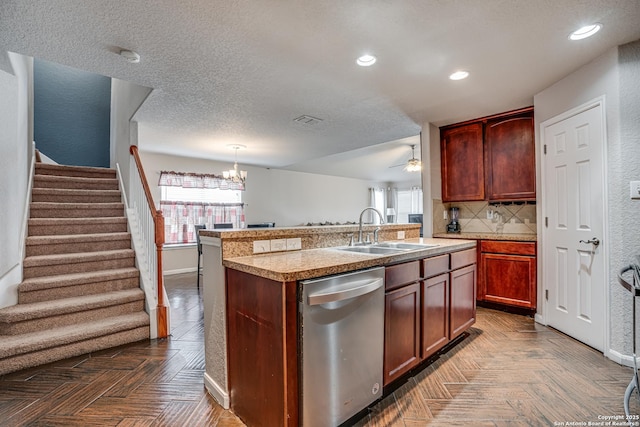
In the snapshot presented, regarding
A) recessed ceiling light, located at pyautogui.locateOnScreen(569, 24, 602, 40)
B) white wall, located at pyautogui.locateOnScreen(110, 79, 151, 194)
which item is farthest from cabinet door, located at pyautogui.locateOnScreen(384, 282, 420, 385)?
white wall, located at pyautogui.locateOnScreen(110, 79, 151, 194)

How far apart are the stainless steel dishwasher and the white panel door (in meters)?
2.06

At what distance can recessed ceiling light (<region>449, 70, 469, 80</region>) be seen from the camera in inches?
104

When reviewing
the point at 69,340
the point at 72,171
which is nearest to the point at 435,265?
the point at 69,340

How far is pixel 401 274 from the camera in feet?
6.27

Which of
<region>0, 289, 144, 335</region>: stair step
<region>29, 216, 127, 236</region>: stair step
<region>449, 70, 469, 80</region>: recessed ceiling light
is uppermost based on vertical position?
<region>449, 70, 469, 80</region>: recessed ceiling light

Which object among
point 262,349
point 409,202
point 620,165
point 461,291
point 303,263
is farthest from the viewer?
point 409,202

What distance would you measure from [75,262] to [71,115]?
354cm

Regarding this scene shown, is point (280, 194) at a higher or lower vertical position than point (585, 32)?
lower

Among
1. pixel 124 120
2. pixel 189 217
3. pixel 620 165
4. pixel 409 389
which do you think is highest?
pixel 124 120

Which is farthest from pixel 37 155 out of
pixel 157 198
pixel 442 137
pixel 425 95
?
pixel 442 137

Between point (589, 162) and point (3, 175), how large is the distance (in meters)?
4.99

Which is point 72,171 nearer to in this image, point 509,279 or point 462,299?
point 462,299

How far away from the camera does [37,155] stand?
4391 mm

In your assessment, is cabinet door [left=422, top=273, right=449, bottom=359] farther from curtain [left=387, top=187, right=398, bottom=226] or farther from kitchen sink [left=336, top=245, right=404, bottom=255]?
curtain [left=387, top=187, right=398, bottom=226]
